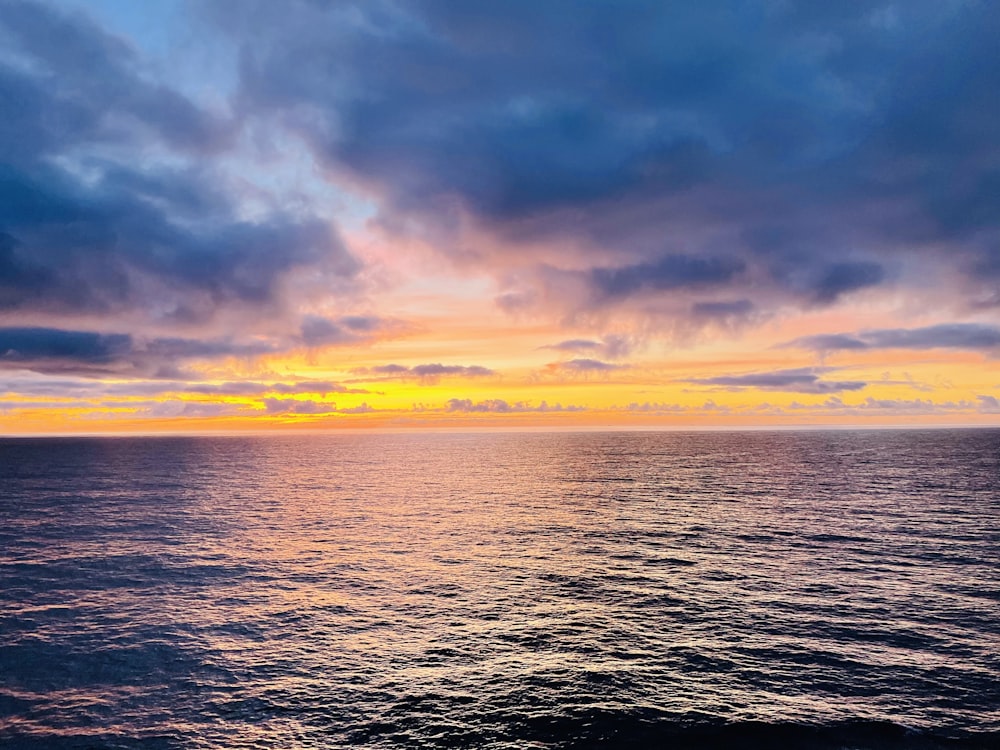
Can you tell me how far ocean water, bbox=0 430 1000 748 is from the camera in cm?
3238

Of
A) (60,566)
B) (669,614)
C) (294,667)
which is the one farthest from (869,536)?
(60,566)

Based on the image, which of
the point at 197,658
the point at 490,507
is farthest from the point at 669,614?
the point at 490,507

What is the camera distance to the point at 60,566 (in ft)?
214

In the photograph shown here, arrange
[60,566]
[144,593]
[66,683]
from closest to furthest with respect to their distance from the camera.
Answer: [66,683]
[144,593]
[60,566]

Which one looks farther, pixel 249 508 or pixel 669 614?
pixel 249 508

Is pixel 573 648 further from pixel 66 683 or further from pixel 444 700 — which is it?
pixel 66 683

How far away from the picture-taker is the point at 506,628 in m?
46.4

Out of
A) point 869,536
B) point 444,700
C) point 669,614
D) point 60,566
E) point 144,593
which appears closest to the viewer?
point 444,700

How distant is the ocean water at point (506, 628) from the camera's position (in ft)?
106

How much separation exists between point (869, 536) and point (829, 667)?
47.2 m

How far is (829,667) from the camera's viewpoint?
3847 centimetres

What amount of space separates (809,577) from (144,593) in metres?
66.2

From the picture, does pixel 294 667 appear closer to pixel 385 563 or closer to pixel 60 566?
pixel 385 563

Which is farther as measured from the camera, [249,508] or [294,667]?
[249,508]
